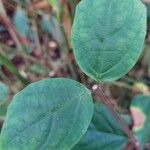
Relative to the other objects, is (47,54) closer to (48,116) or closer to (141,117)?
(141,117)

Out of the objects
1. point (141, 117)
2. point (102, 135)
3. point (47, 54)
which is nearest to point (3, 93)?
point (102, 135)

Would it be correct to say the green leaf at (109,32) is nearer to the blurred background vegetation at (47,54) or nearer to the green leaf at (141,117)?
the green leaf at (141,117)

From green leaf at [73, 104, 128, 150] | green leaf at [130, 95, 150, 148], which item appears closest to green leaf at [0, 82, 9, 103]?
green leaf at [73, 104, 128, 150]

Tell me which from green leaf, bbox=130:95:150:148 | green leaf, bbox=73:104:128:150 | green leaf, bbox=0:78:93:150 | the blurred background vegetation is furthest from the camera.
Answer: the blurred background vegetation

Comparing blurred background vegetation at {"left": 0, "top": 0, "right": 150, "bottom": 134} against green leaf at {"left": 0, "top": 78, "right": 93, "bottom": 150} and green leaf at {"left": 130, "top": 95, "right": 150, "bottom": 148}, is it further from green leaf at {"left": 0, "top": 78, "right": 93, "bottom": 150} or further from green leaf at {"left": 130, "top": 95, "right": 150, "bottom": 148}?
green leaf at {"left": 0, "top": 78, "right": 93, "bottom": 150}

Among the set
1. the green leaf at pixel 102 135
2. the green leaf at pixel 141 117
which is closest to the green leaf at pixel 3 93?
the green leaf at pixel 102 135

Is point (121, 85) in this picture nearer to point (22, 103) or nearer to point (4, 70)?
point (4, 70)

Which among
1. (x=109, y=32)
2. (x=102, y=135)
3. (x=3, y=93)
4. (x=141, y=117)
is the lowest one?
(x=141, y=117)
